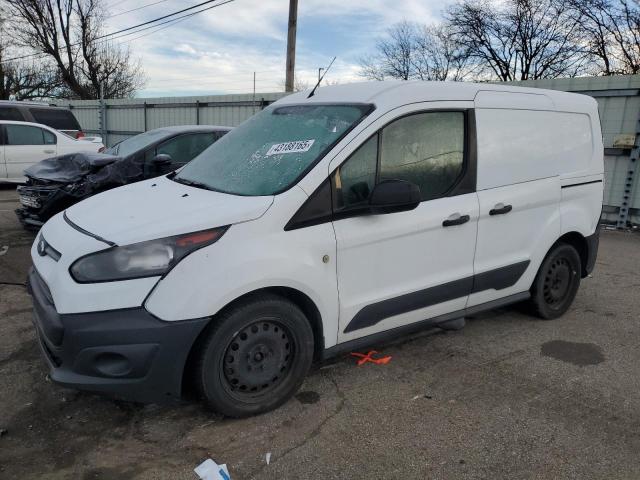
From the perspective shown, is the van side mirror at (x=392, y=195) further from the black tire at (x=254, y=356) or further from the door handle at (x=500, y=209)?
the door handle at (x=500, y=209)

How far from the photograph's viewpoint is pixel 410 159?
3373 mm

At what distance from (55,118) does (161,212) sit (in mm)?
12302

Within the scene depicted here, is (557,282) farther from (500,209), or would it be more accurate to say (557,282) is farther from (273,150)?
(273,150)

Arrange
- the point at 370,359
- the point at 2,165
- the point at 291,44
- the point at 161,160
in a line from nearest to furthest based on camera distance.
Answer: the point at 370,359 → the point at 161,160 → the point at 2,165 → the point at 291,44

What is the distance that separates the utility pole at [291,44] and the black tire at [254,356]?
42.3 ft

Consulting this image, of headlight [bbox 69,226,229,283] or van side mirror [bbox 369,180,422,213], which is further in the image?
van side mirror [bbox 369,180,422,213]

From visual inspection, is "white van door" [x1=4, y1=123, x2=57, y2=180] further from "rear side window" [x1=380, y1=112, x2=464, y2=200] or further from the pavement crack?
the pavement crack

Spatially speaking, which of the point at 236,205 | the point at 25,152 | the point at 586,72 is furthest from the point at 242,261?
the point at 586,72

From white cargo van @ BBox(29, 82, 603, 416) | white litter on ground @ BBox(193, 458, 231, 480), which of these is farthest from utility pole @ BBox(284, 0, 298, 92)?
white litter on ground @ BBox(193, 458, 231, 480)

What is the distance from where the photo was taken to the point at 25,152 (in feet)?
37.0

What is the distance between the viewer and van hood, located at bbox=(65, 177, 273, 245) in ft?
8.74

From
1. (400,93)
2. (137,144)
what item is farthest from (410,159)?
(137,144)

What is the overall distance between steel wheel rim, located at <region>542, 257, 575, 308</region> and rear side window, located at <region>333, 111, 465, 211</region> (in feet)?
5.09

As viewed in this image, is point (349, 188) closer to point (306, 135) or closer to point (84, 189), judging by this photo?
point (306, 135)
